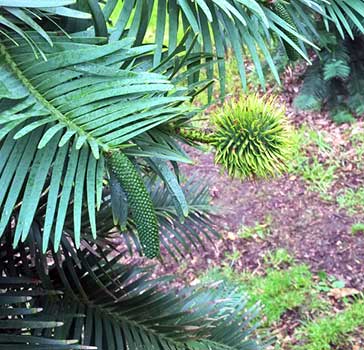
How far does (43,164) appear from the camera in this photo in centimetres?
58

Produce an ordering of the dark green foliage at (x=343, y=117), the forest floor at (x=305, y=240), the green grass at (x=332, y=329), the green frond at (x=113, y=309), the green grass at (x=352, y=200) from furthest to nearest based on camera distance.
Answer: the dark green foliage at (x=343, y=117)
the green grass at (x=352, y=200)
the forest floor at (x=305, y=240)
the green grass at (x=332, y=329)
the green frond at (x=113, y=309)

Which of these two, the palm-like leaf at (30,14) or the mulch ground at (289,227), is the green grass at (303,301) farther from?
the palm-like leaf at (30,14)

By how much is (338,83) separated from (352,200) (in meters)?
0.71

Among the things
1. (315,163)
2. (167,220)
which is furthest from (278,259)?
(167,220)

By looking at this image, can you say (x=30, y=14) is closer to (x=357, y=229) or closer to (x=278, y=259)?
(x=278, y=259)

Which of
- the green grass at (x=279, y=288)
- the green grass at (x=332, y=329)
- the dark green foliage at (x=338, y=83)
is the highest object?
the dark green foliage at (x=338, y=83)

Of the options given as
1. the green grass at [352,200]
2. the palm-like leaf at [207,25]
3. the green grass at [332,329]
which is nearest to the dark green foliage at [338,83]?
the green grass at [352,200]

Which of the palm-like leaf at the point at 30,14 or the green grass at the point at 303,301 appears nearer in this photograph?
the palm-like leaf at the point at 30,14

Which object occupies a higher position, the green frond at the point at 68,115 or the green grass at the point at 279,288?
the green frond at the point at 68,115

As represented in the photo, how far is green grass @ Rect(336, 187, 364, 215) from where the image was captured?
106 inches

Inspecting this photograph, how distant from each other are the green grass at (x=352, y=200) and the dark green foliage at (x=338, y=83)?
491 mm

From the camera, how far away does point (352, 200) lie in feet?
8.96

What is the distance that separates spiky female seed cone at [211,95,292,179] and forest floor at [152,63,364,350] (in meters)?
1.26

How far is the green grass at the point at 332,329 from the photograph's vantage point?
2.13 m
